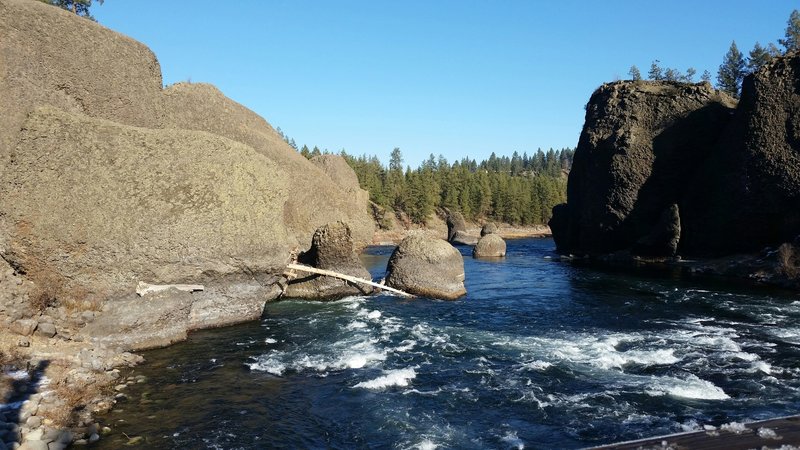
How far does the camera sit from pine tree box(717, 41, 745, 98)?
213 feet

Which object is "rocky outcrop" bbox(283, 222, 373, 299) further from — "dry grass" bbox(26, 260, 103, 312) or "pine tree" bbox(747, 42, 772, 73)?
"pine tree" bbox(747, 42, 772, 73)

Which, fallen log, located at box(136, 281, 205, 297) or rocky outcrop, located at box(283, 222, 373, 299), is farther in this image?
rocky outcrop, located at box(283, 222, 373, 299)

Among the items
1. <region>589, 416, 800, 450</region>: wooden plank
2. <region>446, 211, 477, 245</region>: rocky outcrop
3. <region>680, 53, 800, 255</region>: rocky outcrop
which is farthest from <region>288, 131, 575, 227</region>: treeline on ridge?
<region>589, 416, 800, 450</region>: wooden plank

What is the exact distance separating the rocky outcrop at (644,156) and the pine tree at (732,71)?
31.2m

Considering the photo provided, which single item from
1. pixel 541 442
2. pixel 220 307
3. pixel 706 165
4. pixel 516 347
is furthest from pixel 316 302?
pixel 706 165

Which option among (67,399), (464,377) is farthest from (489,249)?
(67,399)

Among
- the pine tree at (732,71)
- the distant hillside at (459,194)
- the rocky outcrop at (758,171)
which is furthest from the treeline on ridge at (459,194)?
the rocky outcrop at (758,171)

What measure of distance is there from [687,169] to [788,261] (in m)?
14.1

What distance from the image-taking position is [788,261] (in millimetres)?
27172

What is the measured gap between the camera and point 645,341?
633 inches

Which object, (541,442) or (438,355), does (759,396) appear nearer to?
(541,442)

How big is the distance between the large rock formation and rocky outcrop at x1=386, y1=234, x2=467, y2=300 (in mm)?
7450

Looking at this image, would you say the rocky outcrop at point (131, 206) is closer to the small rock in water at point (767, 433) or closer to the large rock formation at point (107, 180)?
the large rock formation at point (107, 180)

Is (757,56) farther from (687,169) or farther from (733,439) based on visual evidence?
(733,439)
